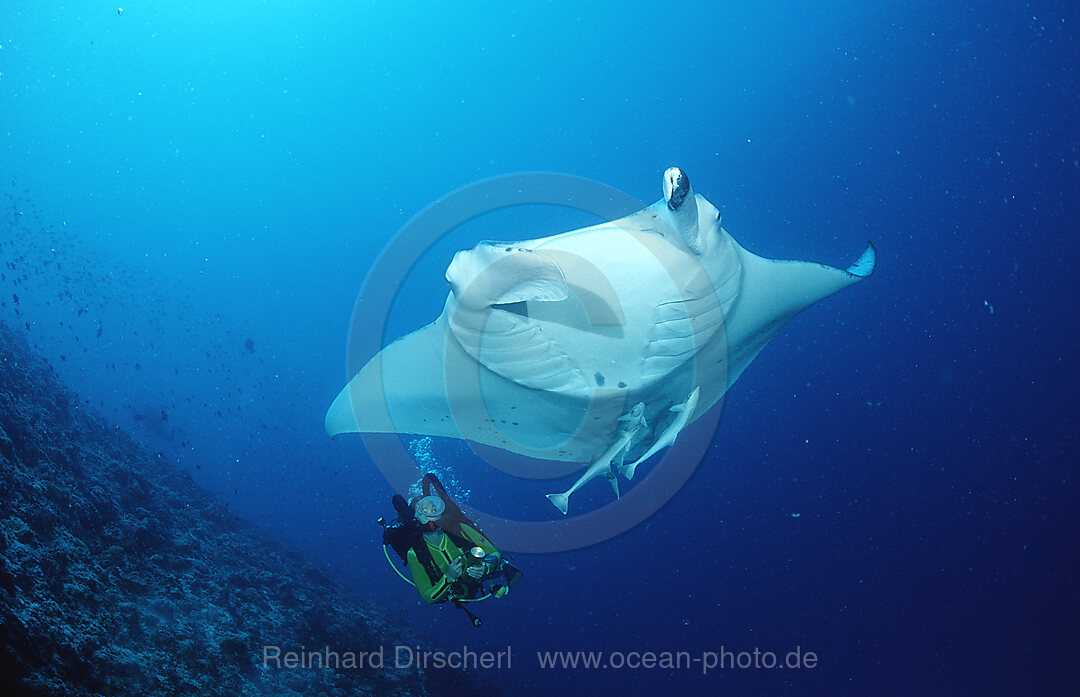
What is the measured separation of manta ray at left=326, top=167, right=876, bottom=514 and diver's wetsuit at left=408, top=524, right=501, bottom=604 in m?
0.69

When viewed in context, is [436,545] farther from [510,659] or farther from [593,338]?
[510,659]

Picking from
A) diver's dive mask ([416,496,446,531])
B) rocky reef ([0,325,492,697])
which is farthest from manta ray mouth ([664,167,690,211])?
rocky reef ([0,325,492,697])

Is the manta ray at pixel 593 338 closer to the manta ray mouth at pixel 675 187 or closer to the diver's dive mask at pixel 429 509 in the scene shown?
the manta ray mouth at pixel 675 187

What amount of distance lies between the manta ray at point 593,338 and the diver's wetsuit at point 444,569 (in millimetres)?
693

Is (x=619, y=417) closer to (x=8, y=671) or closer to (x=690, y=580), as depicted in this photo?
(x=8, y=671)

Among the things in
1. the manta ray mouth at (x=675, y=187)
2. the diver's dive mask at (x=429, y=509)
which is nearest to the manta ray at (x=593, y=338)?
the manta ray mouth at (x=675, y=187)

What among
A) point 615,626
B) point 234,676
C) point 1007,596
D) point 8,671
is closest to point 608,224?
point 8,671

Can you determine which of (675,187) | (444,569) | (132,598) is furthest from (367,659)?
Answer: (675,187)

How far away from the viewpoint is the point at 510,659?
36.8ft

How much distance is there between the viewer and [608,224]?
238 centimetres

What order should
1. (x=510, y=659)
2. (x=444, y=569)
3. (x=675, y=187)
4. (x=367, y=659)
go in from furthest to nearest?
(x=510, y=659) < (x=367, y=659) < (x=444, y=569) < (x=675, y=187)

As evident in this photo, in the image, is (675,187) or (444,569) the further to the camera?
(444,569)

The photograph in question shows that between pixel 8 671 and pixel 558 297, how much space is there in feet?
7.86

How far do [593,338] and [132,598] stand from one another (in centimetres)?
317
